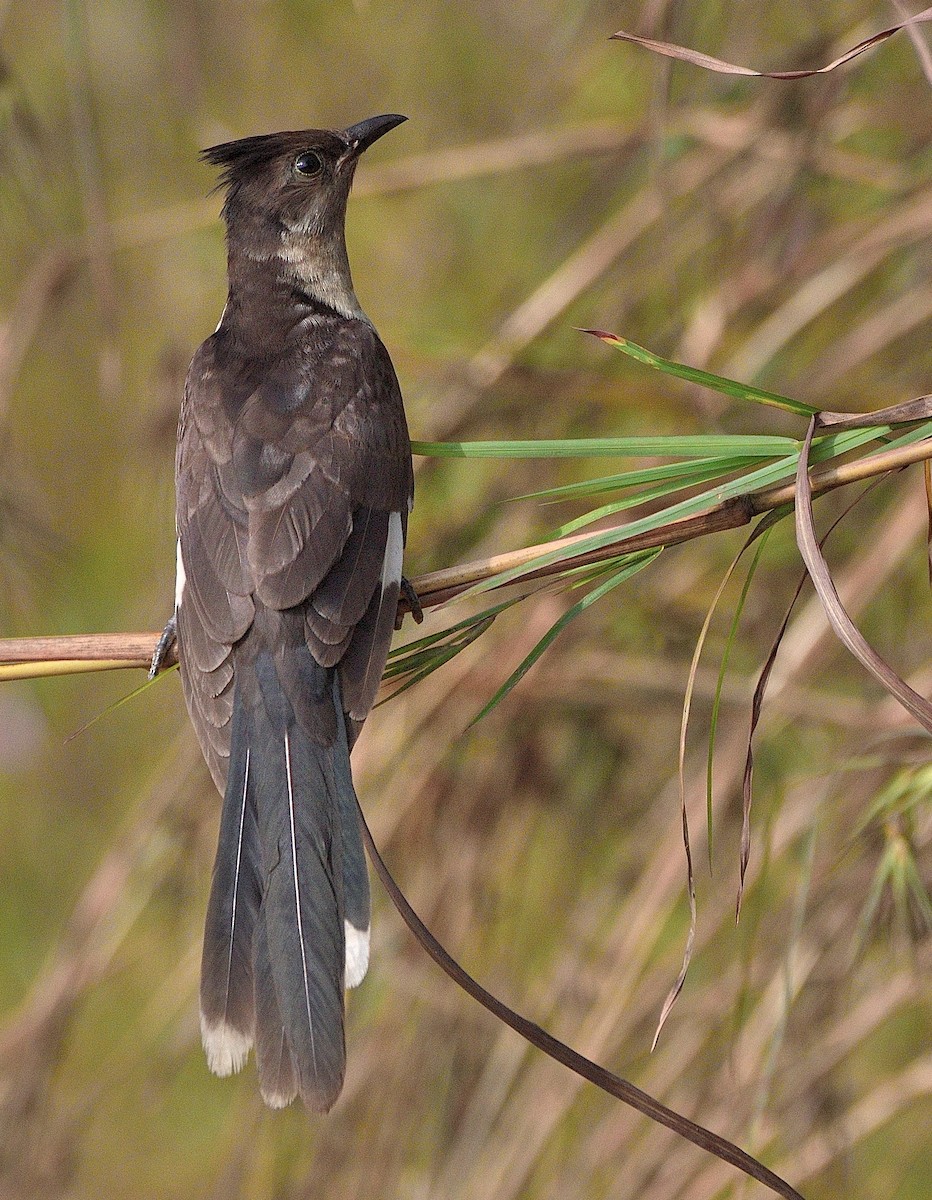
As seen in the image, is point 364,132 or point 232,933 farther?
point 364,132

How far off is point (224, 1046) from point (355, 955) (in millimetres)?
230

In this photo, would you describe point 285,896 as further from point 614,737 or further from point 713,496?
point 614,737

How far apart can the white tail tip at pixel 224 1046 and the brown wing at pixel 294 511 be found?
0.43 meters

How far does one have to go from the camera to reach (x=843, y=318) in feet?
11.8

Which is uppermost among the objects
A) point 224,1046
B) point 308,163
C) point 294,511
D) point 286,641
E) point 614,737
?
point 308,163

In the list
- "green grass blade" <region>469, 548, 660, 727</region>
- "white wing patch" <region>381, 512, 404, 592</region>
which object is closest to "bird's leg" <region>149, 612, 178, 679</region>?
"white wing patch" <region>381, 512, 404, 592</region>

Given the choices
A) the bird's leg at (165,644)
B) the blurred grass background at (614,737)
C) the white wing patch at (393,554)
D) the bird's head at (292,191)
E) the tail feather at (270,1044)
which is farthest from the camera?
the bird's head at (292,191)

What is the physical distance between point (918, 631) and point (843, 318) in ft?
2.71

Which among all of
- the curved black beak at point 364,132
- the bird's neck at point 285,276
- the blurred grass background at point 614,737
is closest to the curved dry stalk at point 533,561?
the blurred grass background at point 614,737

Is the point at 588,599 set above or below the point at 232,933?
above

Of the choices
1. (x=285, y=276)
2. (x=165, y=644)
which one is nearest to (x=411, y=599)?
(x=165, y=644)

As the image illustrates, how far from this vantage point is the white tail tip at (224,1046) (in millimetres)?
2037

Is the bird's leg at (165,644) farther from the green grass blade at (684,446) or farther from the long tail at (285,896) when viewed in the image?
the green grass blade at (684,446)

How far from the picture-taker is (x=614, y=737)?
140 inches
